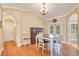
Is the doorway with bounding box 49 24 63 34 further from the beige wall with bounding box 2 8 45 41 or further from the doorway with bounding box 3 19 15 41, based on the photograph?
the doorway with bounding box 3 19 15 41

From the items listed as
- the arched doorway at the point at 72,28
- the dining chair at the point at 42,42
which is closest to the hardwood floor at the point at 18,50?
the dining chair at the point at 42,42

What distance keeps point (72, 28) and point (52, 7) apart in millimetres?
553

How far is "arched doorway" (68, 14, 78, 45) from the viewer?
8.42 feet

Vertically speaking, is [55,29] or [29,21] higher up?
[29,21]

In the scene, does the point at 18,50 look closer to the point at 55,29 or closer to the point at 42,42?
the point at 42,42

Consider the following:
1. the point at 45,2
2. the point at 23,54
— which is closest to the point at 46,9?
the point at 45,2

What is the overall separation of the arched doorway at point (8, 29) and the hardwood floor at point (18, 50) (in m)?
0.10

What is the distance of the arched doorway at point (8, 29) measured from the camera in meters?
2.60

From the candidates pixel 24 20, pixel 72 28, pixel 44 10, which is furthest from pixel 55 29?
pixel 24 20

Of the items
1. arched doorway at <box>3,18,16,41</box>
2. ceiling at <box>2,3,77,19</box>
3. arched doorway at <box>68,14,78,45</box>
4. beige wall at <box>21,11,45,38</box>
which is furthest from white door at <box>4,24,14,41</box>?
arched doorway at <box>68,14,78,45</box>

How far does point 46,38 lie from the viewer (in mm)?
2641

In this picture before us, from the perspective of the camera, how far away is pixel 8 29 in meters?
2.62

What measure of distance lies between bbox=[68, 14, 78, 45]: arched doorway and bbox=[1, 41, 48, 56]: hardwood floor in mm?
571

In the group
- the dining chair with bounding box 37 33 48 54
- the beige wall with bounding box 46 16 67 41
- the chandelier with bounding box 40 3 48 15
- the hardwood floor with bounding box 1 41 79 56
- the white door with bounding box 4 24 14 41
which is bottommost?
the hardwood floor with bounding box 1 41 79 56
